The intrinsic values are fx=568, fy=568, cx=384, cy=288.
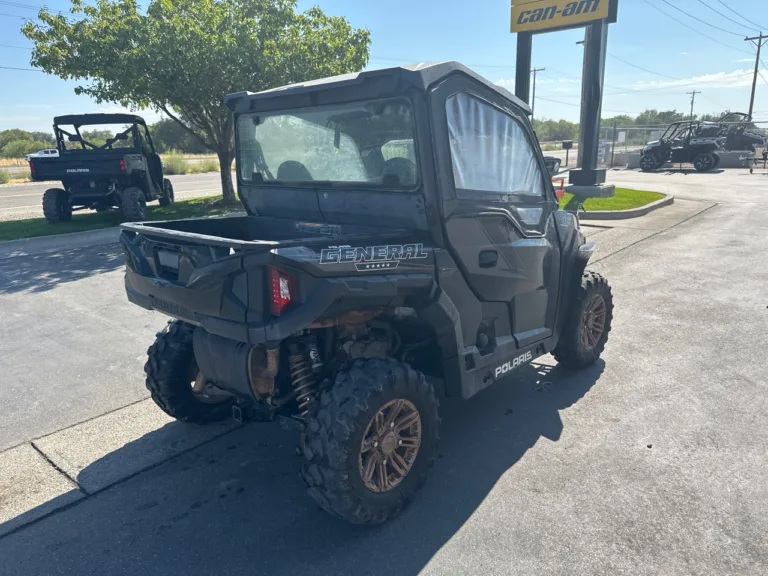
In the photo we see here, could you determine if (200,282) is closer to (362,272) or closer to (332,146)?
(362,272)

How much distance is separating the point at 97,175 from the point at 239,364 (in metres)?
11.6

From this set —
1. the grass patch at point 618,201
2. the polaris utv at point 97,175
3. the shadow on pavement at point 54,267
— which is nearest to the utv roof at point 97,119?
the polaris utv at point 97,175

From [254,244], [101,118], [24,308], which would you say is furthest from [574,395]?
[101,118]

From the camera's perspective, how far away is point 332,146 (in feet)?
11.3

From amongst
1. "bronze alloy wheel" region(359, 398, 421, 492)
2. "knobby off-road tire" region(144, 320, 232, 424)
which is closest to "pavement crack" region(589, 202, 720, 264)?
"bronze alloy wheel" region(359, 398, 421, 492)

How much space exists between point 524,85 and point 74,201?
1119cm

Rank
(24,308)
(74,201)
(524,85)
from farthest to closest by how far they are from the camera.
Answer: (524,85)
(74,201)
(24,308)

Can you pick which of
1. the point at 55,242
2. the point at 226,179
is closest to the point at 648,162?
the point at 226,179

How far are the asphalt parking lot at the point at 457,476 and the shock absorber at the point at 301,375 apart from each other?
60 centimetres

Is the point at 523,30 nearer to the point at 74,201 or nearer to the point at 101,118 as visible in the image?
the point at 101,118

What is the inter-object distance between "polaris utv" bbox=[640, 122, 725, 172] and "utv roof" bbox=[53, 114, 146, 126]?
23172mm

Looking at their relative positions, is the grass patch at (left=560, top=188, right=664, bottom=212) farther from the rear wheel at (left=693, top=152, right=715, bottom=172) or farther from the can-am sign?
the rear wheel at (left=693, top=152, right=715, bottom=172)

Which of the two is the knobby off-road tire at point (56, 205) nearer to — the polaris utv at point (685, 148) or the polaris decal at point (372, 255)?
the polaris decal at point (372, 255)

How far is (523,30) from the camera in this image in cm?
1490
